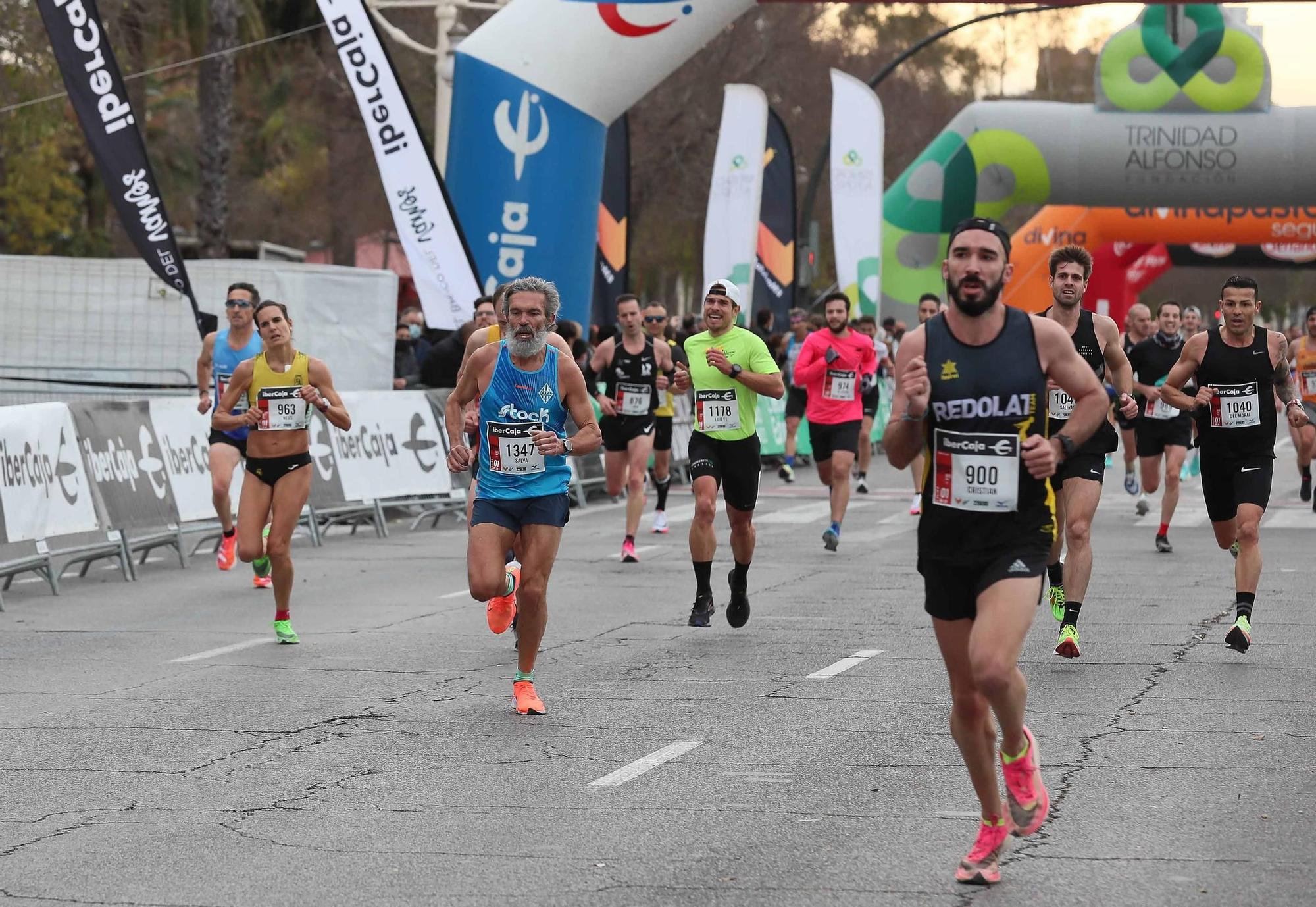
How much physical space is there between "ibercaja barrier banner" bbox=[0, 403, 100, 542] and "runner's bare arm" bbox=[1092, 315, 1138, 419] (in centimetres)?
691

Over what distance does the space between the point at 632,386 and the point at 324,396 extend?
15.2ft

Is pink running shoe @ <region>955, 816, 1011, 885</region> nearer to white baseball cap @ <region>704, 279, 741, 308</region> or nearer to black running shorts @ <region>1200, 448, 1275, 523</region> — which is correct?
black running shorts @ <region>1200, 448, 1275, 523</region>

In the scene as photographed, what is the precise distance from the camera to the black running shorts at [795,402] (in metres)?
24.5

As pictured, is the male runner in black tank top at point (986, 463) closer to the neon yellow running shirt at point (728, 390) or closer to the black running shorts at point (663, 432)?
the neon yellow running shirt at point (728, 390)

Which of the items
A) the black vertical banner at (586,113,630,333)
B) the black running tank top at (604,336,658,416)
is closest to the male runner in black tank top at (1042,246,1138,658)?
the black running tank top at (604,336,658,416)

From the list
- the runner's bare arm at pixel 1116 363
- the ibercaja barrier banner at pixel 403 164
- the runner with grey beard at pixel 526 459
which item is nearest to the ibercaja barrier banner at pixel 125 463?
the ibercaja barrier banner at pixel 403 164

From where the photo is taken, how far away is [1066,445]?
579cm

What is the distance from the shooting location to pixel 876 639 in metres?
10.7

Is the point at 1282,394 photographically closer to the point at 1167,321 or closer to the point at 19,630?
the point at 1167,321

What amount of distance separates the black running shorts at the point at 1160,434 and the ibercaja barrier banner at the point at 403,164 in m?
6.64

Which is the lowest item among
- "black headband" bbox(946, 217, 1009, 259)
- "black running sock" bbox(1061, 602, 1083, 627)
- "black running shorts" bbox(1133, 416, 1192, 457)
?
"black running sock" bbox(1061, 602, 1083, 627)

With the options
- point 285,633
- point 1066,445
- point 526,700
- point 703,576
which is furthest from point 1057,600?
point 1066,445

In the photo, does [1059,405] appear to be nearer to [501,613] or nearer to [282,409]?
[501,613]

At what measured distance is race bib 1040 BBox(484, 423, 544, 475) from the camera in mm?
8461
